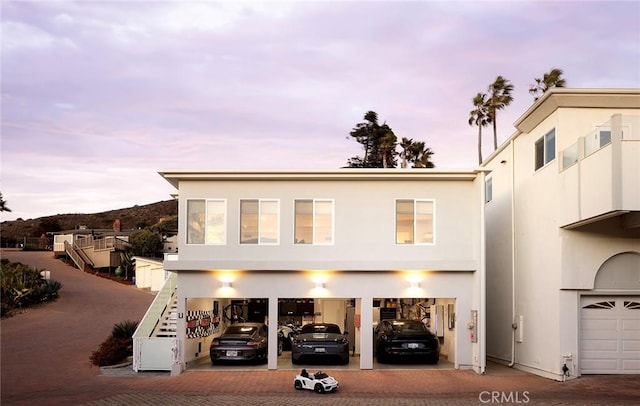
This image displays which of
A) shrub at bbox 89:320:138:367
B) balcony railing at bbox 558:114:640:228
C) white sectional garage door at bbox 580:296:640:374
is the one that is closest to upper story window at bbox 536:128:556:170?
balcony railing at bbox 558:114:640:228

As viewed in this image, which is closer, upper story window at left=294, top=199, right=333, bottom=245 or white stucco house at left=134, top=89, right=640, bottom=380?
white stucco house at left=134, top=89, right=640, bottom=380

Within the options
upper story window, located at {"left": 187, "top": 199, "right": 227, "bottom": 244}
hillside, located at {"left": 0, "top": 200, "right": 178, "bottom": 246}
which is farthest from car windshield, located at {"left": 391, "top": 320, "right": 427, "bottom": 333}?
hillside, located at {"left": 0, "top": 200, "right": 178, "bottom": 246}

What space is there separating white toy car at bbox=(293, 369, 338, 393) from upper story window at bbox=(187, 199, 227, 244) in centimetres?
526

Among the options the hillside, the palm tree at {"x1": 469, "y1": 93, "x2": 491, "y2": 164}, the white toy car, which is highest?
the palm tree at {"x1": 469, "y1": 93, "x2": 491, "y2": 164}

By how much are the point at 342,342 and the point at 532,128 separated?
759 centimetres

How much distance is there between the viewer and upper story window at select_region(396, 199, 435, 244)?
18.7m

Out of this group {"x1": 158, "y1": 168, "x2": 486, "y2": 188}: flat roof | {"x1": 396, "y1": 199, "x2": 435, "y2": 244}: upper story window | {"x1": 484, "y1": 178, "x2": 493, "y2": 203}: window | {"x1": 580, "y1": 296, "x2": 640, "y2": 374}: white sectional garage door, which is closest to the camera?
{"x1": 580, "y1": 296, "x2": 640, "y2": 374}: white sectional garage door

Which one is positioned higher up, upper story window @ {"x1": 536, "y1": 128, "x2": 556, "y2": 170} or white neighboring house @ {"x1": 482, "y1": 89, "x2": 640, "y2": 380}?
upper story window @ {"x1": 536, "y1": 128, "x2": 556, "y2": 170}

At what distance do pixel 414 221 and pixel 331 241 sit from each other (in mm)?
2289

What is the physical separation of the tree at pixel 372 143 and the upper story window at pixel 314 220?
26.5 metres

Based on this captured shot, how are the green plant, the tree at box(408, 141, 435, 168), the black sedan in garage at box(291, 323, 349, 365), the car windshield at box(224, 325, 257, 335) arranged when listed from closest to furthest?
the black sedan in garage at box(291, 323, 349, 365)
the car windshield at box(224, 325, 257, 335)
the green plant
the tree at box(408, 141, 435, 168)

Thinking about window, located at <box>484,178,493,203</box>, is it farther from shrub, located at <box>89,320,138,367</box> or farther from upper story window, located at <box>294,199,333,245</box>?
shrub, located at <box>89,320,138,367</box>

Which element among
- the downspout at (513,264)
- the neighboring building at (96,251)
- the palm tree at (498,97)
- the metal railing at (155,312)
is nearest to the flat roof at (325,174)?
the downspout at (513,264)

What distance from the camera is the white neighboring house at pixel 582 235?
14359mm
